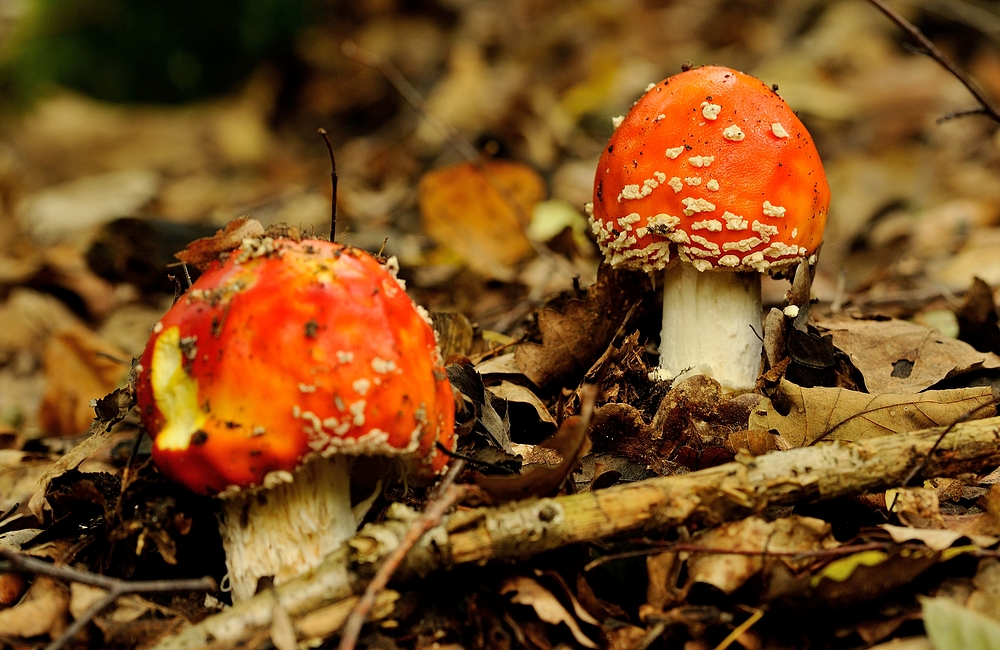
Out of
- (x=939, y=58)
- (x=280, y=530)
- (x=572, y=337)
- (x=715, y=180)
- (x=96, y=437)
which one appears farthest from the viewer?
(x=939, y=58)

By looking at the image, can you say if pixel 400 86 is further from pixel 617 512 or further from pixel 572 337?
pixel 617 512

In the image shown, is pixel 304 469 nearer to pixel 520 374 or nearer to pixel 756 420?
pixel 520 374

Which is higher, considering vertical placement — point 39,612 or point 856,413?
point 856,413

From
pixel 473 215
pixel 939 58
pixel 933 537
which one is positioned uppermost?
pixel 939 58

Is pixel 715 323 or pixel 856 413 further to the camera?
pixel 715 323

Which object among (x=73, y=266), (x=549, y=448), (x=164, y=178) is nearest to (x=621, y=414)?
(x=549, y=448)

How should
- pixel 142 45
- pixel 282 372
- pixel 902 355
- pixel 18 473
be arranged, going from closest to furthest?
pixel 282 372 < pixel 902 355 < pixel 18 473 < pixel 142 45

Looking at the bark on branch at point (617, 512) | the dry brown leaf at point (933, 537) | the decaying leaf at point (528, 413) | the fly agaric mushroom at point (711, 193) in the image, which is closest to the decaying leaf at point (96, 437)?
the bark on branch at point (617, 512)

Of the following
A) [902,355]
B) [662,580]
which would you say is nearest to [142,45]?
[902,355]
